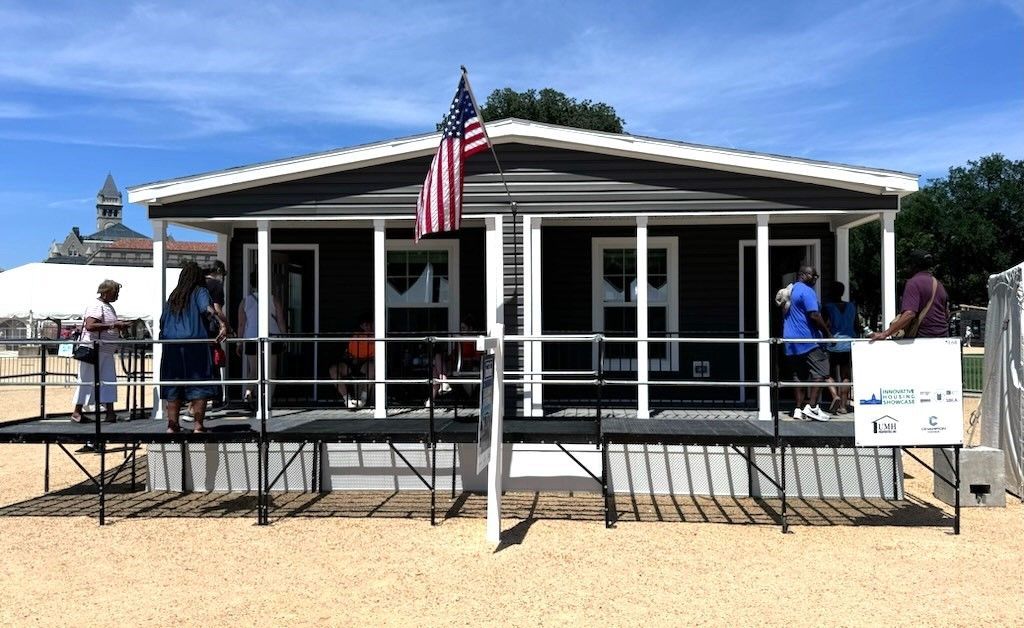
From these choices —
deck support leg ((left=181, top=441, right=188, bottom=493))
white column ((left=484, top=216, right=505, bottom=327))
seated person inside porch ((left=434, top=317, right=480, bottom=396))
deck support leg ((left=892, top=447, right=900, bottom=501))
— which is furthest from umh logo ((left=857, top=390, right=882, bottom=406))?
deck support leg ((left=181, top=441, right=188, bottom=493))

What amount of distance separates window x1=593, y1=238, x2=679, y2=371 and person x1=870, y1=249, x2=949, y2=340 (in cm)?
351

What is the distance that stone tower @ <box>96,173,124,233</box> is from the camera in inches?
6388

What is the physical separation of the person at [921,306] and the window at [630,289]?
3.51m

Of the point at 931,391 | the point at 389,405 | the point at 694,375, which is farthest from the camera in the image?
the point at 694,375

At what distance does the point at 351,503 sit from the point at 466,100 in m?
3.75

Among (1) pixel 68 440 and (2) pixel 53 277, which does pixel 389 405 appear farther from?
(2) pixel 53 277

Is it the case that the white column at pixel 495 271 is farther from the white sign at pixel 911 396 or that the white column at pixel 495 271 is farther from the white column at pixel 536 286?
the white sign at pixel 911 396

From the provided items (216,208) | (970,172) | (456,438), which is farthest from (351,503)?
(970,172)

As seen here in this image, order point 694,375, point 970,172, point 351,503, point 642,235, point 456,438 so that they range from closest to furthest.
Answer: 1. point 456,438
2. point 351,503
3. point 642,235
4. point 694,375
5. point 970,172

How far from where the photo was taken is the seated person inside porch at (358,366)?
960cm

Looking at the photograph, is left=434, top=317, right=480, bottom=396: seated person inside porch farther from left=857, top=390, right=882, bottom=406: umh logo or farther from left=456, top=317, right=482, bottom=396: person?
left=857, top=390, right=882, bottom=406: umh logo

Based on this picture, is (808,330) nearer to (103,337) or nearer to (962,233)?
(103,337)

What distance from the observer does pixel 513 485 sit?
315 inches

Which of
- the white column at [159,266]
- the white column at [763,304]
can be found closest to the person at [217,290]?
the white column at [159,266]
